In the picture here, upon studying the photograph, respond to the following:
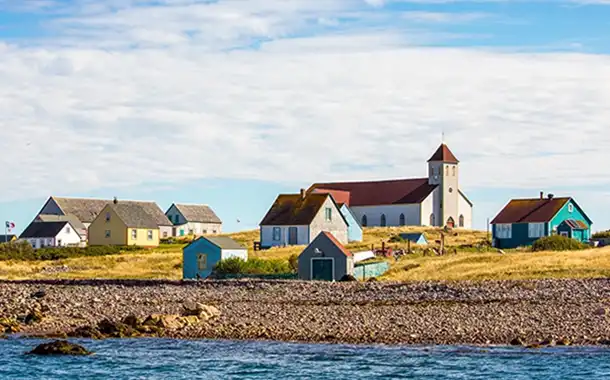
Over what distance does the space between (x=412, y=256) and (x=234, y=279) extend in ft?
43.1

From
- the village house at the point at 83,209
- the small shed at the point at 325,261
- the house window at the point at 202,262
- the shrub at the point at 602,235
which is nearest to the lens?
the small shed at the point at 325,261

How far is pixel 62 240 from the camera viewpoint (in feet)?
321

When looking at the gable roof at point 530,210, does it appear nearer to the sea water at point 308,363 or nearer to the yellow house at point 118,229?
the yellow house at point 118,229

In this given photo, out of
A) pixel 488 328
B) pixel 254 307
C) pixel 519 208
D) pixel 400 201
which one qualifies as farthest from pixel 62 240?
pixel 488 328

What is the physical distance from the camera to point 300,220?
7731cm

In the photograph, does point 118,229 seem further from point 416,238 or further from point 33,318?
point 33,318

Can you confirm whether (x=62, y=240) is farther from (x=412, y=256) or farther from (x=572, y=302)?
(x=572, y=302)

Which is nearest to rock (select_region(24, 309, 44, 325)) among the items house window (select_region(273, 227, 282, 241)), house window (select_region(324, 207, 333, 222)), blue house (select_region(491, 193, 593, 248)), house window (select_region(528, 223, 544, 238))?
house window (select_region(273, 227, 282, 241))

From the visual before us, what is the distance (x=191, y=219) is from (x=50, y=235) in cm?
2351

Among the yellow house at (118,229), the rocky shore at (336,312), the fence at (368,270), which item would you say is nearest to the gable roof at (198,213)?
the yellow house at (118,229)

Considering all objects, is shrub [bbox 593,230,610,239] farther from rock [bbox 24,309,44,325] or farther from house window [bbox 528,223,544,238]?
rock [bbox 24,309,44,325]

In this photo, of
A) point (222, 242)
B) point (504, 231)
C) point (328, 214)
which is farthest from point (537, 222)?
point (222, 242)

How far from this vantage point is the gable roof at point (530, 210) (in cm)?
8037

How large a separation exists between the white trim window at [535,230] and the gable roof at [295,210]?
15.2 meters
